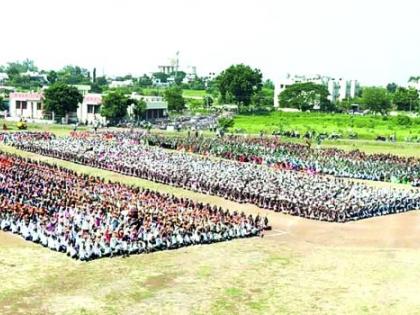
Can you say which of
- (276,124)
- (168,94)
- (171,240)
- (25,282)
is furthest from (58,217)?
(168,94)

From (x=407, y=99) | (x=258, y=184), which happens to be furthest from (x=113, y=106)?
(x=407, y=99)

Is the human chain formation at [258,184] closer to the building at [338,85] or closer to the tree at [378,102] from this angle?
the tree at [378,102]

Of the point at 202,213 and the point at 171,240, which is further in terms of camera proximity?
the point at 202,213

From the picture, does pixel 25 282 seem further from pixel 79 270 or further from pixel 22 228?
pixel 22 228

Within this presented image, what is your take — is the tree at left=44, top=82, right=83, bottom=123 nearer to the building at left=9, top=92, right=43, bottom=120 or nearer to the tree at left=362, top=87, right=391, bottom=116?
the building at left=9, top=92, right=43, bottom=120

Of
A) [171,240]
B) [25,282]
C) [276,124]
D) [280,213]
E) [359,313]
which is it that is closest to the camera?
[359,313]

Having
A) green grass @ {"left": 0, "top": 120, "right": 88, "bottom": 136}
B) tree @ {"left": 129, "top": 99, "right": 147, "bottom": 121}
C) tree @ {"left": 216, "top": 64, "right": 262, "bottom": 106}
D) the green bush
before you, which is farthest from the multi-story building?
the green bush

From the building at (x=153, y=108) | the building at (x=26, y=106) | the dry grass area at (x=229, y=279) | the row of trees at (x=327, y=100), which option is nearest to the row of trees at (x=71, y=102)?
the building at (x=26, y=106)
